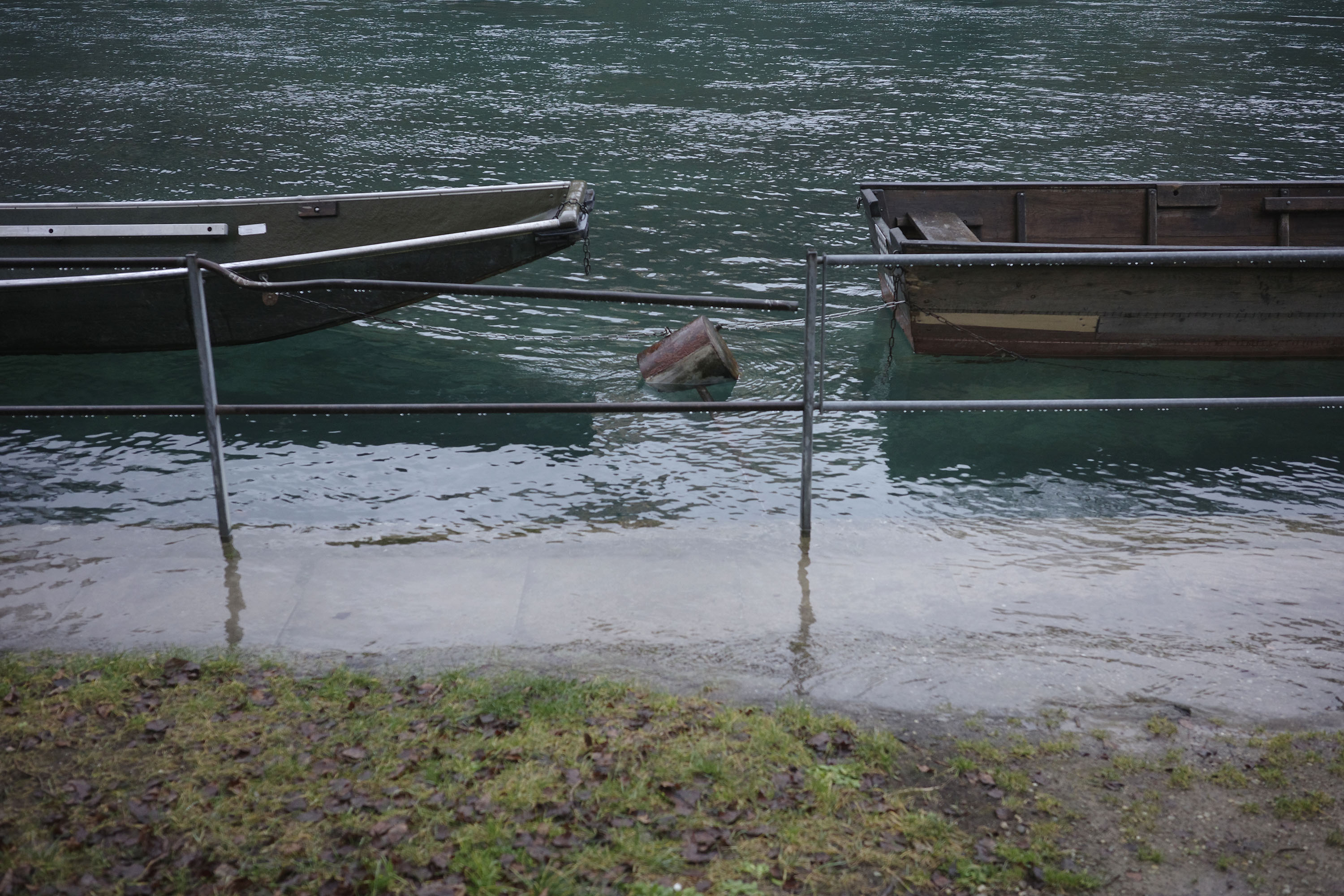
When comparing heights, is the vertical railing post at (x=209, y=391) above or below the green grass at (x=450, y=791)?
above

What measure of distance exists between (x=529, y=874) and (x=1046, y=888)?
4.93ft

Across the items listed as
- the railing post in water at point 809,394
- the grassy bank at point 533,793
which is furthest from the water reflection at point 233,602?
the railing post in water at point 809,394

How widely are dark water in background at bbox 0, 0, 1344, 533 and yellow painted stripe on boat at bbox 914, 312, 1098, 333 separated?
396 mm

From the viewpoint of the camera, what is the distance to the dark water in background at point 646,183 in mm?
7281

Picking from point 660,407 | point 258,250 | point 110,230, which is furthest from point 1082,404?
point 110,230

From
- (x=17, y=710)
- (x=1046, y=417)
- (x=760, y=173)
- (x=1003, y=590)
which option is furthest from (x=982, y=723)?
(x=760, y=173)

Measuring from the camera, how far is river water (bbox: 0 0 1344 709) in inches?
270

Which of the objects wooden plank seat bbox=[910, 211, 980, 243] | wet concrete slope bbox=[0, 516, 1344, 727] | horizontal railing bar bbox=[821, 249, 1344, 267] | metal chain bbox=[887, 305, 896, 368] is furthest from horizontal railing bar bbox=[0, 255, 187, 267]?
wooden plank seat bbox=[910, 211, 980, 243]

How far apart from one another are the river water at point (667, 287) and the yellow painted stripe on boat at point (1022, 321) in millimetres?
386

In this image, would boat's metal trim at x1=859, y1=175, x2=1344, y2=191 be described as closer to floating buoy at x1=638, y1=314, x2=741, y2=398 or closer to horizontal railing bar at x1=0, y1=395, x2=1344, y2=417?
floating buoy at x1=638, y1=314, x2=741, y2=398

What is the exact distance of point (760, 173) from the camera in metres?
17.4

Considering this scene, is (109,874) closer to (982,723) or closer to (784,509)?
(982,723)

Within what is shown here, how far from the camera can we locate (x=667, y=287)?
12234 millimetres

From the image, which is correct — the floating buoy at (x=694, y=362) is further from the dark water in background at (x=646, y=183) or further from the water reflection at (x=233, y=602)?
the water reflection at (x=233, y=602)
